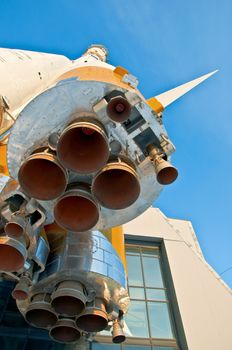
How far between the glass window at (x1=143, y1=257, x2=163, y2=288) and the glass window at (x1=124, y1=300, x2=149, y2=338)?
107cm

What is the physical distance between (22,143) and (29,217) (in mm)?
1356

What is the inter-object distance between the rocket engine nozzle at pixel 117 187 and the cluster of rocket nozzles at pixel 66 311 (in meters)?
2.27

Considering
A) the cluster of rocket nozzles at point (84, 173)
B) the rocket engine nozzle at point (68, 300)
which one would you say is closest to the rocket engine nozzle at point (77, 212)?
the cluster of rocket nozzles at point (84, 173)

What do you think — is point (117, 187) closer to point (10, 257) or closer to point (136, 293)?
point (10, 257)

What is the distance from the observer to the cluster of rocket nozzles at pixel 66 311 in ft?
18.6

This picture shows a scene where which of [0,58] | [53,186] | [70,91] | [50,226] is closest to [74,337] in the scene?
[50,226]

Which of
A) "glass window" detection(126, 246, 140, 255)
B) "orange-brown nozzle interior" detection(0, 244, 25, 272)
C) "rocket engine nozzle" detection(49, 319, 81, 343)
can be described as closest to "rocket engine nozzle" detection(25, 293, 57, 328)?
"rocket engine nozzle" detection(49, 319, 81, 343)

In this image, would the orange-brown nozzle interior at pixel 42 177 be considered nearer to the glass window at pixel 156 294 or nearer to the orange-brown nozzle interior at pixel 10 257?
the orange-brown nozzle interior at pixel 10 257

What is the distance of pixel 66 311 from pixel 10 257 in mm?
1682

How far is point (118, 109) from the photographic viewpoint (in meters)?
4.44

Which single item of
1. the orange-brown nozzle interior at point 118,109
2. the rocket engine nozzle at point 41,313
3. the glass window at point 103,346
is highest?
the glass window at point 103,346

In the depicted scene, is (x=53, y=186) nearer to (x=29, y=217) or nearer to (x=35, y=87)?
(x=29, y=217)

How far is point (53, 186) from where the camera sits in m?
4.43

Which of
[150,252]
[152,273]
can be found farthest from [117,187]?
[150,252]
